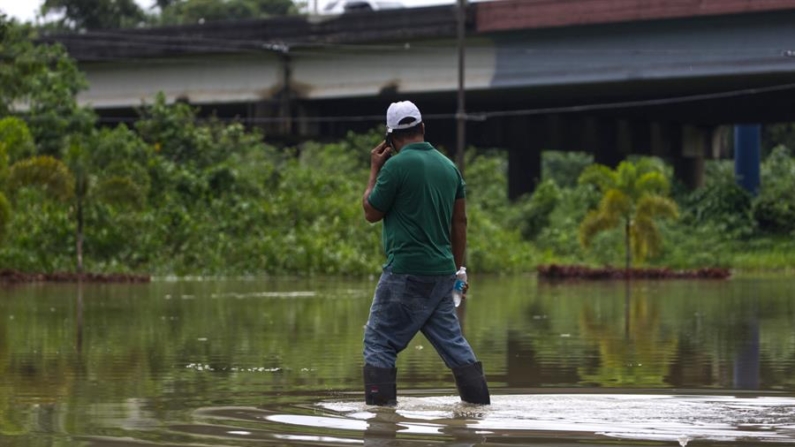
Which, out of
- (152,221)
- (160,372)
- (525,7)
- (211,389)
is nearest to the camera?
(211,389)

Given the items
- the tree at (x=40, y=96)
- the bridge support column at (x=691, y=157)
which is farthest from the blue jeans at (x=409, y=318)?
the bridge support column at (x=691, y=157)

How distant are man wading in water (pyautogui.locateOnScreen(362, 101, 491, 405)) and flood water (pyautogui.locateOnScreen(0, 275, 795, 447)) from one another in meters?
0.24

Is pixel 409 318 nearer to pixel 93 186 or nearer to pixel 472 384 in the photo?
pixel 472 384

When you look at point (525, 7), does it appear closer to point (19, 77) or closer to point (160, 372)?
point (19, 77)

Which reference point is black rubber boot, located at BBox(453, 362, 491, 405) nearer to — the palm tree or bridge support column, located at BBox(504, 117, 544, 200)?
the palm tree

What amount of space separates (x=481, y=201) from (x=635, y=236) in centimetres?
1443

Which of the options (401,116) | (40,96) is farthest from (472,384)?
(40,96)

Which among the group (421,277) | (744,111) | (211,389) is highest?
(744,111)

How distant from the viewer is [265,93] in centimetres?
5175

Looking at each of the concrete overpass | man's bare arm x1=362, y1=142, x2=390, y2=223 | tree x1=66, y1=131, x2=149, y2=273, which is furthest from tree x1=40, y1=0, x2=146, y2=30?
man's bare arm x1=362, y1=142, x2=390, y2=223

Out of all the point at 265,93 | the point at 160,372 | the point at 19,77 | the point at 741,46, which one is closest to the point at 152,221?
the point at 19,77

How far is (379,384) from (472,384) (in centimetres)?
56

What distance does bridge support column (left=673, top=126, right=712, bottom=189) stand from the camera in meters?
59.4

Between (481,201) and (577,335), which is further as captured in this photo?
(481,201)
